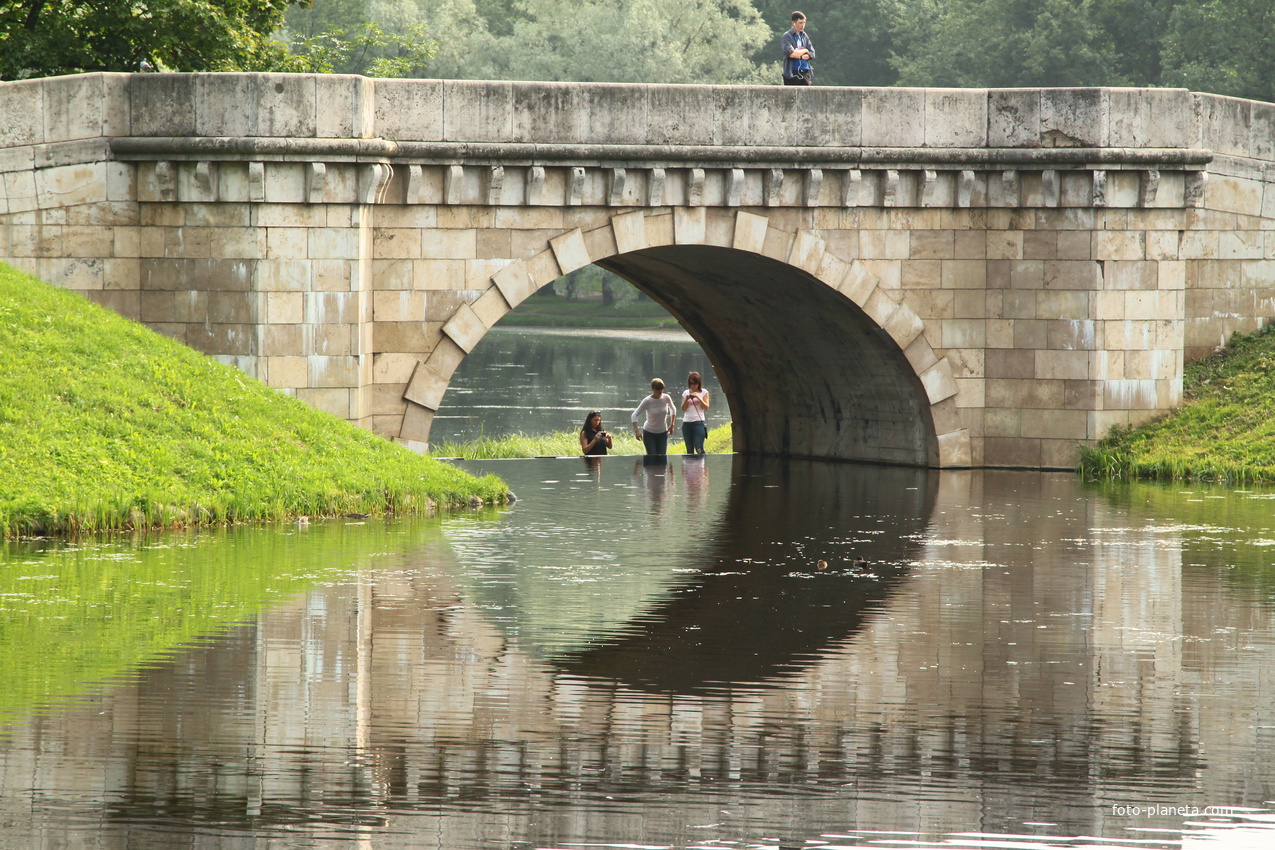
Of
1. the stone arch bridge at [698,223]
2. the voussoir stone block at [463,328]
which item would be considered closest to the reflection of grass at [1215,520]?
the stone arch bridge at [698,223]

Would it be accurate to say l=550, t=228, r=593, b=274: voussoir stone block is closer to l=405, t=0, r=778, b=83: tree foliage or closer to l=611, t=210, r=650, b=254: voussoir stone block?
l=611, t=210, r=650, b=254: voussoir stone block

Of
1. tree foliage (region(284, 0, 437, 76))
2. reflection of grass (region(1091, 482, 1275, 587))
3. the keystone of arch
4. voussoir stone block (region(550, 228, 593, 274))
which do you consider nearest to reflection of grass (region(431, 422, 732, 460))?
the keystone of arch

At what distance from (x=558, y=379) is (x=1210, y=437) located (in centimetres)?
2079

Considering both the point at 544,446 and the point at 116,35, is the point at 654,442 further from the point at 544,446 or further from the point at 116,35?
the point at 116,35

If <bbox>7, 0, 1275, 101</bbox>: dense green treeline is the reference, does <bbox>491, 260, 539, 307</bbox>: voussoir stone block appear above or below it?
below

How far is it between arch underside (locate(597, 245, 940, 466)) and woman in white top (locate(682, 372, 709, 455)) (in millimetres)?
796

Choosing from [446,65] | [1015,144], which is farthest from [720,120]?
[446,65]

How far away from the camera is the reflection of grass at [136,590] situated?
7762mm

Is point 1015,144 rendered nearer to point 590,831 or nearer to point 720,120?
point 720,120

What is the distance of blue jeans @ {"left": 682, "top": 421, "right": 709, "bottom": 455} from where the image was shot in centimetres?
2097

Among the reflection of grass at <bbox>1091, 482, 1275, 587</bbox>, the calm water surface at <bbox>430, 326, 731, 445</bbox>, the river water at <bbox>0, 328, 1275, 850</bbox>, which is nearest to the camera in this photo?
the river water at <bbox>0, 328, 1275, 850</bbox>

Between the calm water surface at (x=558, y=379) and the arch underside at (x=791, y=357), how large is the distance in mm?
5221

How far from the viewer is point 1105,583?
1052cm

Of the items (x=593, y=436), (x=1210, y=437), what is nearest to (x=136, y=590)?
(x=593, y=436)
